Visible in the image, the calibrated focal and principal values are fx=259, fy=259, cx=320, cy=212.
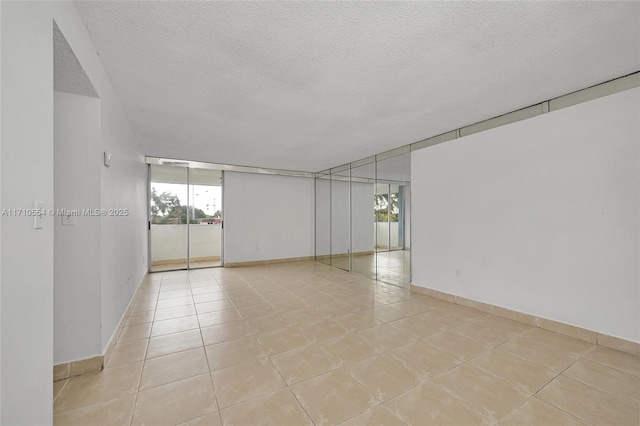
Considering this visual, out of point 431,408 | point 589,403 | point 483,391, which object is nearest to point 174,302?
point 431,408

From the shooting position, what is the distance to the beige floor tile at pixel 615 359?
7.35 feet

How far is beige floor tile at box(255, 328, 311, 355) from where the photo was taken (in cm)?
259

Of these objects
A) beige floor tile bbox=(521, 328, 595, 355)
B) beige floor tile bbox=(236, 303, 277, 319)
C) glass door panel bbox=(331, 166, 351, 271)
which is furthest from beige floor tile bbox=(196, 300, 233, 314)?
beige floor tile bbox=(521, 328, 595, 355)

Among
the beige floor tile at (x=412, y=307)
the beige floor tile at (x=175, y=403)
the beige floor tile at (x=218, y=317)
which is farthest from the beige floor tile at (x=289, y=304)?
the beige floor tile at (x=175, y=403)

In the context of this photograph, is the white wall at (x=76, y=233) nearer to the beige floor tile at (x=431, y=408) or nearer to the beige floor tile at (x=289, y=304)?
the beige floor tile at (x=289, y=304)

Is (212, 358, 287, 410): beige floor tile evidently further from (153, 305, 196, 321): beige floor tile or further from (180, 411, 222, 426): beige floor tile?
(153, 305, 196, 321): beige floor tile

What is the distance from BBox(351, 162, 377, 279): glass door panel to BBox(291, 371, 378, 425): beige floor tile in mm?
3717

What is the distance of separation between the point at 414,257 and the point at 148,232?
578cm

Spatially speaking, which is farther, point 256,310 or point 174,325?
point 256,310

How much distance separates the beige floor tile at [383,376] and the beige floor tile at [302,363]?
0.21m

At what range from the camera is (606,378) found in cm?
211

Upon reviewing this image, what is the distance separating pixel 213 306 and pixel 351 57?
3.64m

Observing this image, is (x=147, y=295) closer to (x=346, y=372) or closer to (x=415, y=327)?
(x=346, y=372)
